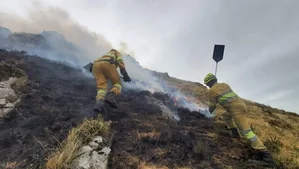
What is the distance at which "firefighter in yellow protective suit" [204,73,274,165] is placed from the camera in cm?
583

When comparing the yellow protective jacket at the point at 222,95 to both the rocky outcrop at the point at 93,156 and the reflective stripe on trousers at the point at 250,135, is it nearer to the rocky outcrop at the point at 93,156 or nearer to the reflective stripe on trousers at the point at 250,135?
the reflective stripe on trousers at the point at 250,135

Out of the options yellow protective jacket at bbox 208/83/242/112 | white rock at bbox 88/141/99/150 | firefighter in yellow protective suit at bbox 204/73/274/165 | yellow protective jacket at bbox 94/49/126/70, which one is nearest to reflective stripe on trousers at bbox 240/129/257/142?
Answer: firefighter in yellow protective suit at bbox 204/73/274/165

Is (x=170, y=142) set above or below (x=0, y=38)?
below

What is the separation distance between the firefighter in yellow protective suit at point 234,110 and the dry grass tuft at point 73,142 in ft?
10.1

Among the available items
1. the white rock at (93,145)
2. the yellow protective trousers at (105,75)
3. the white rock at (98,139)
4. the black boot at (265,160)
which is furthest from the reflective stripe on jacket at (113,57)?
the black boot at (265,160)

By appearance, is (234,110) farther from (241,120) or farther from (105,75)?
(105,75)

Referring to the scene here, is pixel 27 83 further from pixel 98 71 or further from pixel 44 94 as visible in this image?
pixel 98 71

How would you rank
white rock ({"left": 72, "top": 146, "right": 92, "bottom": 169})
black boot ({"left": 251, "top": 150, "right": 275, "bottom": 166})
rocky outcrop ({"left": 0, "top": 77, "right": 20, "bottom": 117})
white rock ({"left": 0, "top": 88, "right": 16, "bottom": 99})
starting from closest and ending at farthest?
white rock ({"left": 72, "top": 146, "right": 92, "bottom": 169}) → black boot ({"left": 251, "top": 150, "right": 275, "bottom": 166}) → rocky outcrop ({"left": 0, "top": 77, "right": 20, "bottom": 117}) → white rock ({"left": 0, "top": 88, "right": 16, "bottom": 99})

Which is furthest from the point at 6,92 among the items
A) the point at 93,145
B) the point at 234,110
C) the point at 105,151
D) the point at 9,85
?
the point at 234,110

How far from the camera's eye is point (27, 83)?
8820 mm

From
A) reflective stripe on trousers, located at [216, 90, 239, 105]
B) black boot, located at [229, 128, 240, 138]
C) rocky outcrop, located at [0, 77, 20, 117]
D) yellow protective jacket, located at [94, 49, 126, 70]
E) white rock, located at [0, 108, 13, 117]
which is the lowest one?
white rock, located at [0, 108, 13, 117]

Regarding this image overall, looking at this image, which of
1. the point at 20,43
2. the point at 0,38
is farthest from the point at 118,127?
the point at 0,38

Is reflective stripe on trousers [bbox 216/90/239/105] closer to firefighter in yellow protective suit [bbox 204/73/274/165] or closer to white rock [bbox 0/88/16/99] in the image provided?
firefighter in yellow protective suit [bbox 204/73/274/165]

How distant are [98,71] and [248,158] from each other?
4685 millimetres
